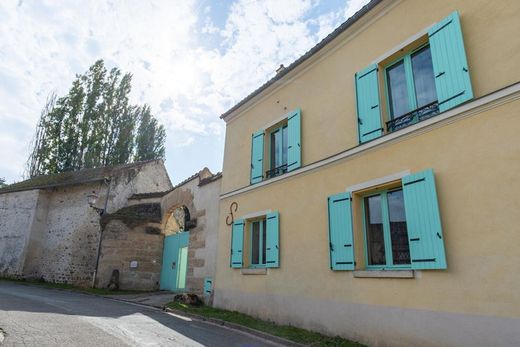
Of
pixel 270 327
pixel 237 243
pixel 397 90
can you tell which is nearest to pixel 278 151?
pixel 237 243

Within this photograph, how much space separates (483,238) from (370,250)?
1.82 m

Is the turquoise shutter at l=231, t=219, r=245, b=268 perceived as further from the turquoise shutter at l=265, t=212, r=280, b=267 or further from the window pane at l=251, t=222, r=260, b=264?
the turquoise shutter at l=265, t=212, r=280, b=267

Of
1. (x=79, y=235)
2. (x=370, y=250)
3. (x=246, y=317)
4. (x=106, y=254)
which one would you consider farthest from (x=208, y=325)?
(x=79, y=235)

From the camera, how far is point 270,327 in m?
6.53

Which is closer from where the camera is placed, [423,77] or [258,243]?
[423,77]

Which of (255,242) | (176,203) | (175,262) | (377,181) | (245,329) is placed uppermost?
(176,203)

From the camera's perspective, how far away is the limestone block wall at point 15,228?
1642 centimetres

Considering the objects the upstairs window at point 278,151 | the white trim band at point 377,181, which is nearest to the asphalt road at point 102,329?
the white trim band at point 377,181

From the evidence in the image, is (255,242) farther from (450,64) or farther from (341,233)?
(450,64)

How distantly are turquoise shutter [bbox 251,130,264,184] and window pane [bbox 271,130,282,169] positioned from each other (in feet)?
0.87

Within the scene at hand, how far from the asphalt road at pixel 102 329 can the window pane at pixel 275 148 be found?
151 inches

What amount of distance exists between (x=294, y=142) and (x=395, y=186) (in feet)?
8.57

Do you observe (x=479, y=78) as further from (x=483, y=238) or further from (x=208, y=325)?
(x=208, y=325)

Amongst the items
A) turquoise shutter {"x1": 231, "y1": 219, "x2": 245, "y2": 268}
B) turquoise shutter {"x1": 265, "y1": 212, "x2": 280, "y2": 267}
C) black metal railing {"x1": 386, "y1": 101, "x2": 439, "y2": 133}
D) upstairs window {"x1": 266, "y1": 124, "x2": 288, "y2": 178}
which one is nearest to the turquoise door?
turquoise shutter {"x1": 231, "y1": 219, "x2": 245, "y2": 268}
